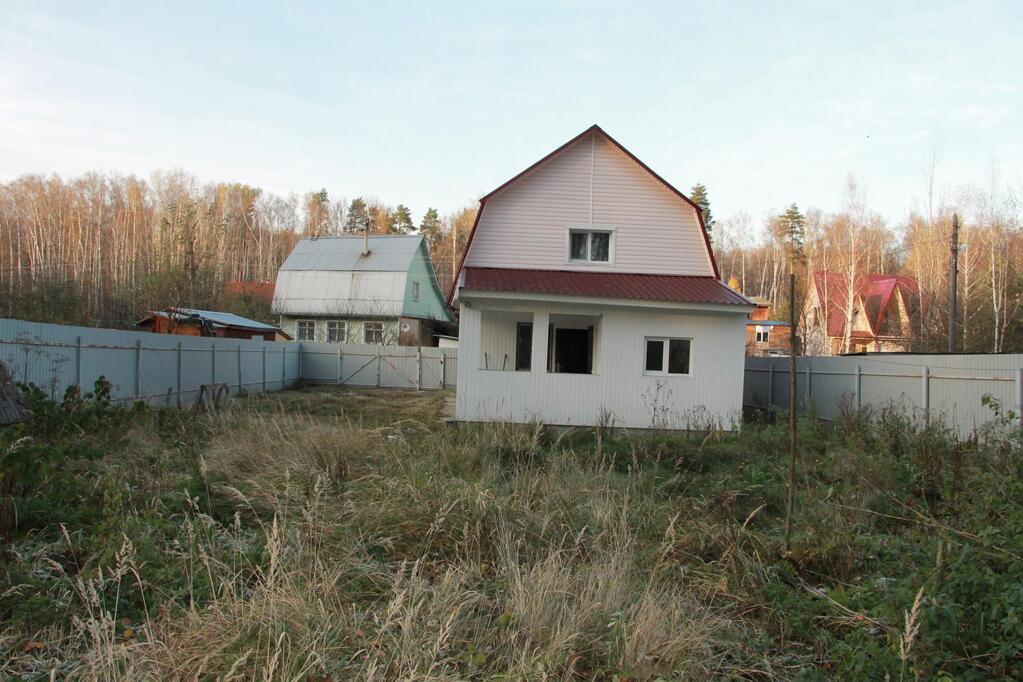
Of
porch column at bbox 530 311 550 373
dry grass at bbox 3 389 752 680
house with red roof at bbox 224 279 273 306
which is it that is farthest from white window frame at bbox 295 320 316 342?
dry grass at bbox 3 389 752 680

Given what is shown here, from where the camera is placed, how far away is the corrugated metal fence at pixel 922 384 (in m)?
10.4

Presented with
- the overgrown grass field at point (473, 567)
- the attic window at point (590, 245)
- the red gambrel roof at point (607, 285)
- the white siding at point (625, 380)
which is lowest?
the overgrown grass field at point (473, 567)

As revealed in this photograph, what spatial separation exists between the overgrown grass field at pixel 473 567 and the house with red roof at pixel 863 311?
29384mm

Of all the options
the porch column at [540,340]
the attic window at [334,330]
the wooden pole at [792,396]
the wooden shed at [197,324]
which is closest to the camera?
the wooden pole at [792,396]

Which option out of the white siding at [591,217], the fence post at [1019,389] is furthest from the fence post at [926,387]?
the white siding at [591,217]

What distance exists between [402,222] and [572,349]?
4694cm

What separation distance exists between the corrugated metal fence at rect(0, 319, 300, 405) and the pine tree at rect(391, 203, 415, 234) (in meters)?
40.3

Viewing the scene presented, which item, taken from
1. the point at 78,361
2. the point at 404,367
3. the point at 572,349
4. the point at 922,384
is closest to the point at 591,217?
the point at 572,349

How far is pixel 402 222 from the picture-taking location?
61.5 metres

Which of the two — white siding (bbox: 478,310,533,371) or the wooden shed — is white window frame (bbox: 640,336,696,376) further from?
the wooden shed

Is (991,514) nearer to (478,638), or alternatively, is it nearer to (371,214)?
(478,638)

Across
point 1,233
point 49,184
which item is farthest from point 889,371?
point 49,184

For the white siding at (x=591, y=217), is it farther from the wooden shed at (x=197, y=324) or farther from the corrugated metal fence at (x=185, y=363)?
the wooden shed at (x=197, y=324)

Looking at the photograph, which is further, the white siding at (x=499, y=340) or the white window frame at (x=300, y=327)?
the white window frame at (x=300, y=327)
